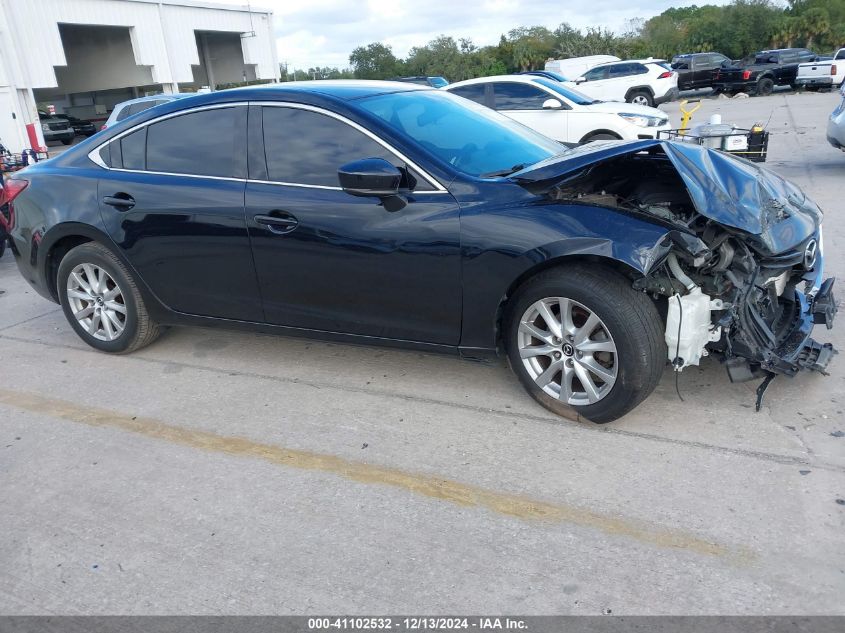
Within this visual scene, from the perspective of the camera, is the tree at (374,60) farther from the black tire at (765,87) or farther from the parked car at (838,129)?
the parked car at (838,129)

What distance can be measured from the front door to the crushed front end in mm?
630

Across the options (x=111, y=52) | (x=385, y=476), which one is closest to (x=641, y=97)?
(x=385, y=476)

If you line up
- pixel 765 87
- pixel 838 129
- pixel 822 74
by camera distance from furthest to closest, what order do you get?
pixel 765 87 < pixel 822 74 < pixel 838 129

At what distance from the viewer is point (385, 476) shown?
11.3 ft

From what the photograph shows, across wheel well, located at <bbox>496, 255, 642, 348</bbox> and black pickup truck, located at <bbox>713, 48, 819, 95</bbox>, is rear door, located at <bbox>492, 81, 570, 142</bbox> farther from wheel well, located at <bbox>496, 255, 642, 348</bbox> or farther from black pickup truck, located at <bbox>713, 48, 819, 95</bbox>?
black pickup truck, located at <bbox>713, 48, 819, 95</bbox>

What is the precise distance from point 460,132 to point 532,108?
869cm

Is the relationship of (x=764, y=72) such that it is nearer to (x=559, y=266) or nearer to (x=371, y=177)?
(x=559, y=266)

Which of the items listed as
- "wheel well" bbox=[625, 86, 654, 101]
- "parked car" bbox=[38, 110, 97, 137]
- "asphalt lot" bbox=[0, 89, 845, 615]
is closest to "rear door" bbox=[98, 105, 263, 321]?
"asphalt lot" bbox=[0, 89, 845, 615]

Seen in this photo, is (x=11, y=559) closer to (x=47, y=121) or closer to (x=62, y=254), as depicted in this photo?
(x=62, y=254)

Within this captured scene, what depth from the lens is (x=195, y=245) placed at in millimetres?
4477

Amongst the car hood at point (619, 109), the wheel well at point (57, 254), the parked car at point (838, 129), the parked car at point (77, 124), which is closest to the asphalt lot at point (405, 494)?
the wheel well at point (57, 254)

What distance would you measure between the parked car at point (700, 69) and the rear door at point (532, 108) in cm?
2203

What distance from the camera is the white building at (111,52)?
79.3 feet

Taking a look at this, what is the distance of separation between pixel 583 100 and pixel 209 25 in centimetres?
2617
